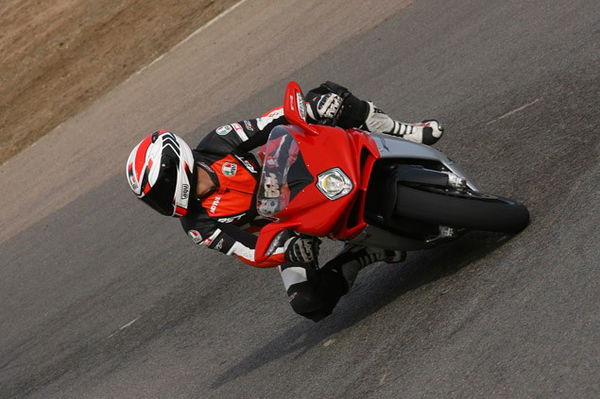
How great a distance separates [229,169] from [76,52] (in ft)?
34.7

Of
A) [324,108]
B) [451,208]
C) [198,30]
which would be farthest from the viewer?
[198,30]

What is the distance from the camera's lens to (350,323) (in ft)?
21.4

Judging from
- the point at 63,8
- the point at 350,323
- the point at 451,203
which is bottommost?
the point at 350,323

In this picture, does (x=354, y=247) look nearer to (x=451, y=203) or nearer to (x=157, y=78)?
(x=451, y=203)

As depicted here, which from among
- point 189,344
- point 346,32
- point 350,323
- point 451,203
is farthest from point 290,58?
point 451,203

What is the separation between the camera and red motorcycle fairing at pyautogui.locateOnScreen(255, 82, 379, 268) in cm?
530

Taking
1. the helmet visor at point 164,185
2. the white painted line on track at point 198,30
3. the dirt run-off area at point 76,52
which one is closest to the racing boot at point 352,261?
the helmet visor at point 164,185

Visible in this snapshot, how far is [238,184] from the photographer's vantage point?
258 inches

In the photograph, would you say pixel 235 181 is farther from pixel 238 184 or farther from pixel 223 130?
pixel 223 130

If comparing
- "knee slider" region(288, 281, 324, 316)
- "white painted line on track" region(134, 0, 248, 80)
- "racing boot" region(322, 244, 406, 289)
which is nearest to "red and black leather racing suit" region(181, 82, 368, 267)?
"knee slider" region(288, 281, 324, 316)

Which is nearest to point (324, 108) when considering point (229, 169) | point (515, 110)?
point (229, 169)

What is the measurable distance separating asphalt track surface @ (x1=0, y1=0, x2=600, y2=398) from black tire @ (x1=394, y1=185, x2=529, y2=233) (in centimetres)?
34

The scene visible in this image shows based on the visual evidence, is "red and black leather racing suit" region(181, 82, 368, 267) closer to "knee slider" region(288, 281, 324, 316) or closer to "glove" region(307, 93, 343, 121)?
"glove" region(307, 93, 343, 121)

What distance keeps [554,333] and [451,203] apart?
0.95 m
